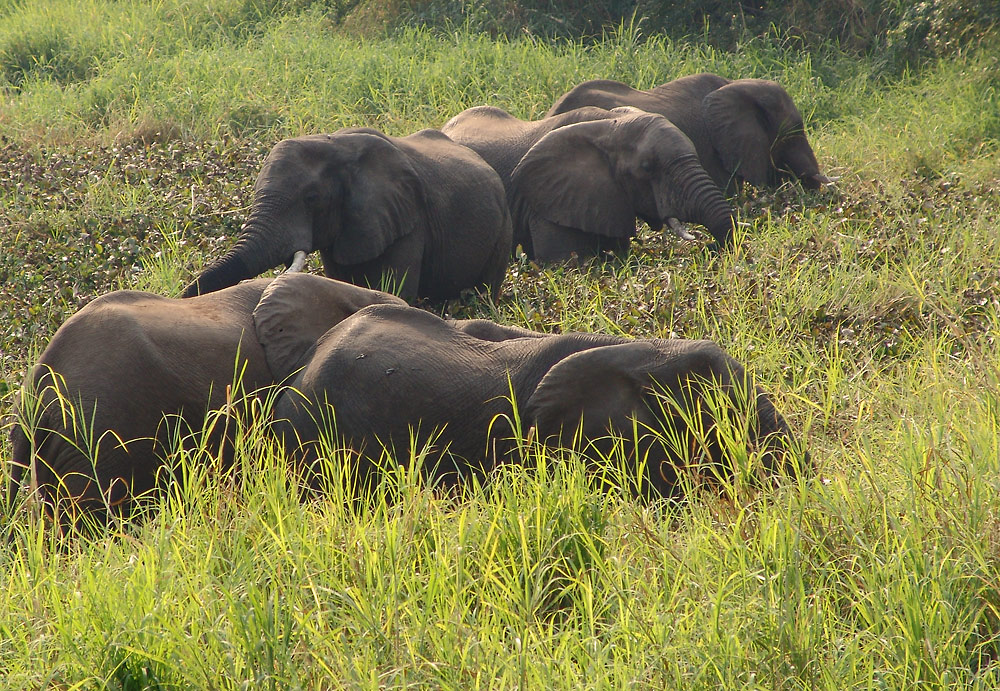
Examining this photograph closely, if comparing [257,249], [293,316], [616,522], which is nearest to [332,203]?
[257,249]

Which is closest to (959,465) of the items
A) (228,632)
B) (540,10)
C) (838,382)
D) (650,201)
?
(838,382)

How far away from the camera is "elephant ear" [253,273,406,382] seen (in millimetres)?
5051

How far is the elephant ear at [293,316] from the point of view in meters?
5.05

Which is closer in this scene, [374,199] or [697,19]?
[374,199]

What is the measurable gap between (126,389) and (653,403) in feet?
6.19

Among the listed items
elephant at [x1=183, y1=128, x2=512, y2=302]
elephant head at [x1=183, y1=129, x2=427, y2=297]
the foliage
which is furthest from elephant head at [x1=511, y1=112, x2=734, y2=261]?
the foliage

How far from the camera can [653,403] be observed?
4.35 meters

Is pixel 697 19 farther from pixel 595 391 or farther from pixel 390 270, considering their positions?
pixel 595 391

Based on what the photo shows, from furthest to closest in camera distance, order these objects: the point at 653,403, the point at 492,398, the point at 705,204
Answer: the point at 705,204 < the point at 492,398 < the point at 653,403

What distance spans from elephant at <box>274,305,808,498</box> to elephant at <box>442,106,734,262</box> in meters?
3.59

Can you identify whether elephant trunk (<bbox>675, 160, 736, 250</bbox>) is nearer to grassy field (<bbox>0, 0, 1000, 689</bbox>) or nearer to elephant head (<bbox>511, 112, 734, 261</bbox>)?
elephant head (<bbox>511, 112, 734, 261</bbox>)

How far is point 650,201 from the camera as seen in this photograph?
8477 millimetres

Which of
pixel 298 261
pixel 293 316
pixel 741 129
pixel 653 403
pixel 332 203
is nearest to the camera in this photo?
pixel 653 403

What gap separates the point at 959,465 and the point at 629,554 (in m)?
0.97
